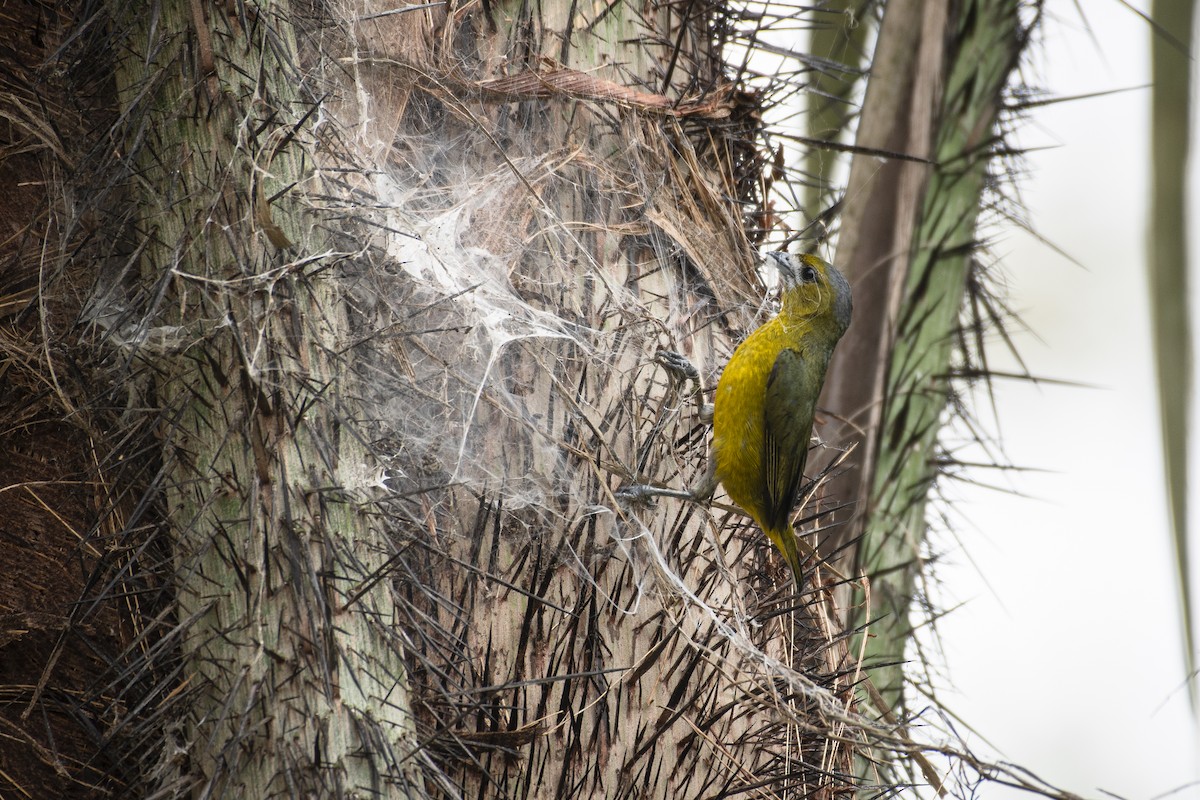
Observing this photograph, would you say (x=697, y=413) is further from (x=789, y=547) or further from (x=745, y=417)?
(x=789, y=547)

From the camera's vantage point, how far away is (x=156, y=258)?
2.44 metres

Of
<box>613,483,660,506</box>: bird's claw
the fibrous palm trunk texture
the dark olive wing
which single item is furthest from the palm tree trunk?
the dark olive wing

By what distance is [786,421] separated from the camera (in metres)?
3.67

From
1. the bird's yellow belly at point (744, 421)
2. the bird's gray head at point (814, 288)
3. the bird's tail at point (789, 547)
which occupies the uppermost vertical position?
the bird's gray head at point (814, 288)

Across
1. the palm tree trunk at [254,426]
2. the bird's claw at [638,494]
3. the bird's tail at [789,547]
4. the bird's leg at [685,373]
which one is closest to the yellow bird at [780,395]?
the bird's tail at [789,547]

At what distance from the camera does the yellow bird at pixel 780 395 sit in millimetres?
3260

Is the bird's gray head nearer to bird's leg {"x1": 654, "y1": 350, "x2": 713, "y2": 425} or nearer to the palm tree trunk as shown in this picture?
bird's leg {"x1": 654, "y1": 350, "x2": 713, "y2": 425}

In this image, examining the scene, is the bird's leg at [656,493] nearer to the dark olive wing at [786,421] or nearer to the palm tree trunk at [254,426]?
the dark olive wing at [786,421]

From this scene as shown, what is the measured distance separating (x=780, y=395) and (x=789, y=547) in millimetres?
681

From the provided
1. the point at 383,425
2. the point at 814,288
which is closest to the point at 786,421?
the point at 814,288

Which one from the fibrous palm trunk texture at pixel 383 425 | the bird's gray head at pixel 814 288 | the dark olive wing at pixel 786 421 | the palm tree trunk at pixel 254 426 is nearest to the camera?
the palm tree trunk at pixel 254 426

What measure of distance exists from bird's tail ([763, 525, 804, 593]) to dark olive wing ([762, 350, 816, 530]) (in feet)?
0.84

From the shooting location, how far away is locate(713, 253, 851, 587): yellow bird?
3.26 metres

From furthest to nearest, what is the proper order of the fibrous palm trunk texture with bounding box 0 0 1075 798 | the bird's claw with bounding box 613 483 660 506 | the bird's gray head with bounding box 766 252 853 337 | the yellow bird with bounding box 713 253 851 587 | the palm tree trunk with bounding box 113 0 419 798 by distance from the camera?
the bird's gray head with bounding box 766 252 853 337, the yellow bird with bounding box 713 253 851 587, the bird's claw with bounding box 613 483 660 506, the fibrous palm trunk texture with bounding box 0 0 1075 798, the palm tree trunk with bounding box 113 0 419 798
